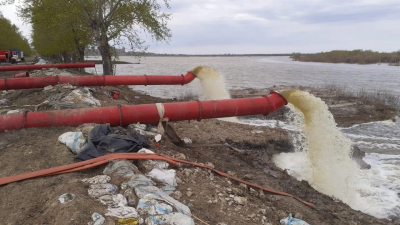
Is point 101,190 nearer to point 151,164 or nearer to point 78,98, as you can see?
point 151,164

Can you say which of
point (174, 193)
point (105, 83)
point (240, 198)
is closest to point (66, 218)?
point (174, 193)

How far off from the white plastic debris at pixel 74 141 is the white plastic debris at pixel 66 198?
1.52 m

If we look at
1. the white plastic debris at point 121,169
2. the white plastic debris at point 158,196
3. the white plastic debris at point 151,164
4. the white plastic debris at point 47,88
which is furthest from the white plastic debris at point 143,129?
the white plastic debris at point 47,88

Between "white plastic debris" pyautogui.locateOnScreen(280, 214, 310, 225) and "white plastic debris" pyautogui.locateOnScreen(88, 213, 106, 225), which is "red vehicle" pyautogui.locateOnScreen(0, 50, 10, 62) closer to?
"white plastic debris" pyautogui.locateOnScreen(88, 213, 106, 225)

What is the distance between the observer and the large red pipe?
230 inches

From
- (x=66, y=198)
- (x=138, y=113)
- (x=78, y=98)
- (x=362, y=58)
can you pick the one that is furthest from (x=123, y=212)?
(x=362, y=58)

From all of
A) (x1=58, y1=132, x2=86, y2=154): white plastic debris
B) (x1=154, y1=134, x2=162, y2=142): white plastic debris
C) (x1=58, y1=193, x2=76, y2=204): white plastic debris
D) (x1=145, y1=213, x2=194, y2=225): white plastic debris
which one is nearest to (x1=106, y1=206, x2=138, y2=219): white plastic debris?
(x1=145, y1=213, x2=194, y2=225): white plastic debris

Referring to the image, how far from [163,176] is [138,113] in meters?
2.39

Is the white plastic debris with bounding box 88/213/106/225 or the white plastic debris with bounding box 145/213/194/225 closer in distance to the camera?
the white plastic debris with bounding box 88/213/106/225

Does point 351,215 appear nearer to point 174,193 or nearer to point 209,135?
point 174,193

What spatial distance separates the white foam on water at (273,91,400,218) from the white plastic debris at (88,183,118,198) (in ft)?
14.6

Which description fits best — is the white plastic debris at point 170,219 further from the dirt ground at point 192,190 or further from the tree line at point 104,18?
the tree line at point 104,18

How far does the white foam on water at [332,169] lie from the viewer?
630 cm

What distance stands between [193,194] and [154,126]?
129 inches
